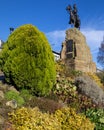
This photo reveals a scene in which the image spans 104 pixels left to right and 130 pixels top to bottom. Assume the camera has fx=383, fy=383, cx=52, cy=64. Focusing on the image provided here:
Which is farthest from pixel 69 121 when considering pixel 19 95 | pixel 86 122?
pixel 19 95

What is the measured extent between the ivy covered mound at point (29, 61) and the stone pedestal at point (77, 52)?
13845 millimetres

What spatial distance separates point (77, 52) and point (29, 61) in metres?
16.6

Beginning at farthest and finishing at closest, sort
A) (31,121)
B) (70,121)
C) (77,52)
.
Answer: (77,52) < (70,121) < (31,121)

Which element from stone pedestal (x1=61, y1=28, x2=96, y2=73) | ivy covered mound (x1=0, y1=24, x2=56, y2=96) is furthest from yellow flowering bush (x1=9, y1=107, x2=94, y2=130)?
stone pedestal (x1=61, y1=28, x2=96, y2=73)

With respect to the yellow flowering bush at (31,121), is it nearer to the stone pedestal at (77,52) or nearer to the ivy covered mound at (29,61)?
the ivy covered mound at (29,61)

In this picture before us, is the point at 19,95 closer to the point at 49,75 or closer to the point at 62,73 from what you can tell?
the point at 49,75

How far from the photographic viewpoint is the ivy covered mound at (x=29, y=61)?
527 inches

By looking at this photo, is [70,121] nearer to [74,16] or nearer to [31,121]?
[31,121]

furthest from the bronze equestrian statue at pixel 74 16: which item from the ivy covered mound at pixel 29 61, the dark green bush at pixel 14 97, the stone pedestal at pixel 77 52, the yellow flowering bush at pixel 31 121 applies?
the yellow flowering bush at pixel 31 121

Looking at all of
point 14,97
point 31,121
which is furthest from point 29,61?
point 31,121

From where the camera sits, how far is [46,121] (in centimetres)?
931

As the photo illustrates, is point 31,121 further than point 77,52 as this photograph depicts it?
No

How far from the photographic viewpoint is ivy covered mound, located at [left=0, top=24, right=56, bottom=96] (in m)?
13.4

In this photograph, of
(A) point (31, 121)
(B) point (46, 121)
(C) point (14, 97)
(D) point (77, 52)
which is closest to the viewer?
(A) point (31, 121)
